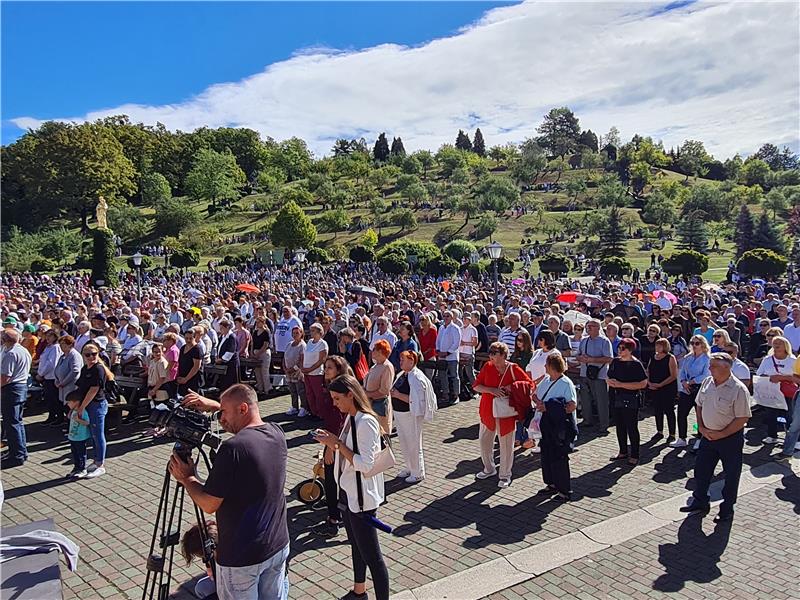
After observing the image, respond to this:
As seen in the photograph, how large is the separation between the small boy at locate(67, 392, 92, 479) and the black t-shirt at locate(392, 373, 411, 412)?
3.76m

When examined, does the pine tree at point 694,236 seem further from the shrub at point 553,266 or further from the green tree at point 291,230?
the green tree at point 291,230

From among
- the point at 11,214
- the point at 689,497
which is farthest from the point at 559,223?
the point at 689,497

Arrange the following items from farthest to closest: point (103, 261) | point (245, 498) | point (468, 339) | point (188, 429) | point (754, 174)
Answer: point (754, 174)
point (103, 261)
point (468, 339)
point (188, 429)
point (245, 498)

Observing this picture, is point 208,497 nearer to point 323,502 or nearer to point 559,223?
point 323,502

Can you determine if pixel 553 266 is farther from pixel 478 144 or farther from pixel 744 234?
pixel 478 144

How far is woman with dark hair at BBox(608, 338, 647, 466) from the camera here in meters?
7.83

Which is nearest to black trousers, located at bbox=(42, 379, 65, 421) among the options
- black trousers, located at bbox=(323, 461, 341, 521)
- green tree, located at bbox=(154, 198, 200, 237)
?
black trousers, located at bbox=(323, 461, 341, 521)

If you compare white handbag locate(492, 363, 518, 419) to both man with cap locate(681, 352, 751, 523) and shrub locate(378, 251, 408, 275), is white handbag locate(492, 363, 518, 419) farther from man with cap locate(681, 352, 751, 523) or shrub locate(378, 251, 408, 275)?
shrub locate(378, 251, 408, 275)

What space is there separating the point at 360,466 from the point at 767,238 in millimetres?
57036

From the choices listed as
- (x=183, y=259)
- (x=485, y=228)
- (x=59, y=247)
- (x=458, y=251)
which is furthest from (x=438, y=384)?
(x=485, y=228)

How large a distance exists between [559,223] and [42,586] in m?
71.3

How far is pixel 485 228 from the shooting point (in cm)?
6875

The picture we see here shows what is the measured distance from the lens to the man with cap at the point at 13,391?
8286 millimetres

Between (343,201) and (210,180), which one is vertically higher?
(210,180)
